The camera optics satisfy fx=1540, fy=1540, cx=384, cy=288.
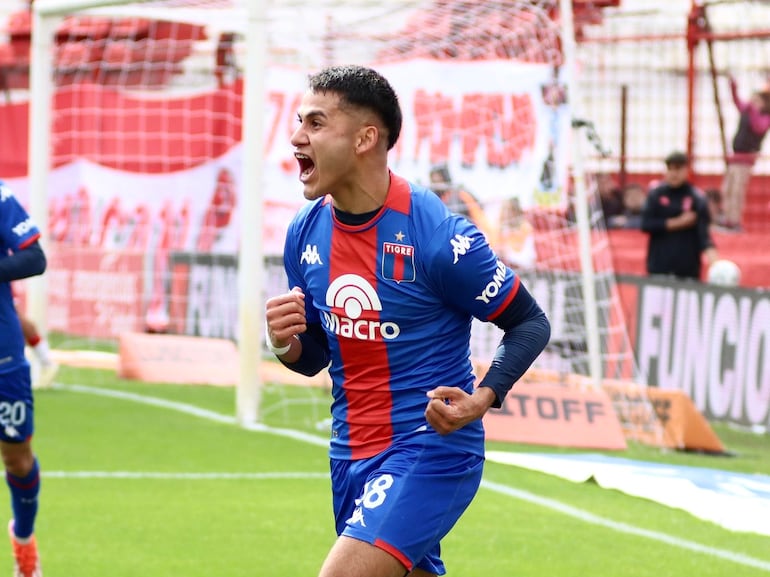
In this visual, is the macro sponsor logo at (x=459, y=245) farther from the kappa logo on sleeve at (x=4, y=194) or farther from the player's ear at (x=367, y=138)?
the kappa logo on sleeve at (x=4, y=194)

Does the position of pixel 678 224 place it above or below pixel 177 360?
above

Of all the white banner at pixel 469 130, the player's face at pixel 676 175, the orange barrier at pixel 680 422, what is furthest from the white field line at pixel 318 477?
the player's face at pixel 676 175

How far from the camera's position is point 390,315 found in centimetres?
462

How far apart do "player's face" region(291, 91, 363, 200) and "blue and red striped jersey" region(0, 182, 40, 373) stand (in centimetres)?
277

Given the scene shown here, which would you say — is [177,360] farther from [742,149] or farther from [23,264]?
[23,264]

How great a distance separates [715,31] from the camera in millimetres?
16031

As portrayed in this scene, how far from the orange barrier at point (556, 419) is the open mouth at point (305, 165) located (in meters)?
6.90

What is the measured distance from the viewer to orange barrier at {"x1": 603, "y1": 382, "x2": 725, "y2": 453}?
11.2m

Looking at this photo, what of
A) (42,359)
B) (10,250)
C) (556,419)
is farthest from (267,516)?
(42,359)

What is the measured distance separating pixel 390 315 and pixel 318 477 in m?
5.37

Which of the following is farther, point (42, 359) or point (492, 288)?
point (42, 359)

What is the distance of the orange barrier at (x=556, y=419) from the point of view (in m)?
11.2

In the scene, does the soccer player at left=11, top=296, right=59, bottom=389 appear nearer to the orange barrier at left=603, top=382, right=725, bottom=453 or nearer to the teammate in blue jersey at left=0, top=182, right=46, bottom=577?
the orange barrier at left=603, top=382, right=725, bottom=453

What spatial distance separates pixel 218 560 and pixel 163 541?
1.61ft
